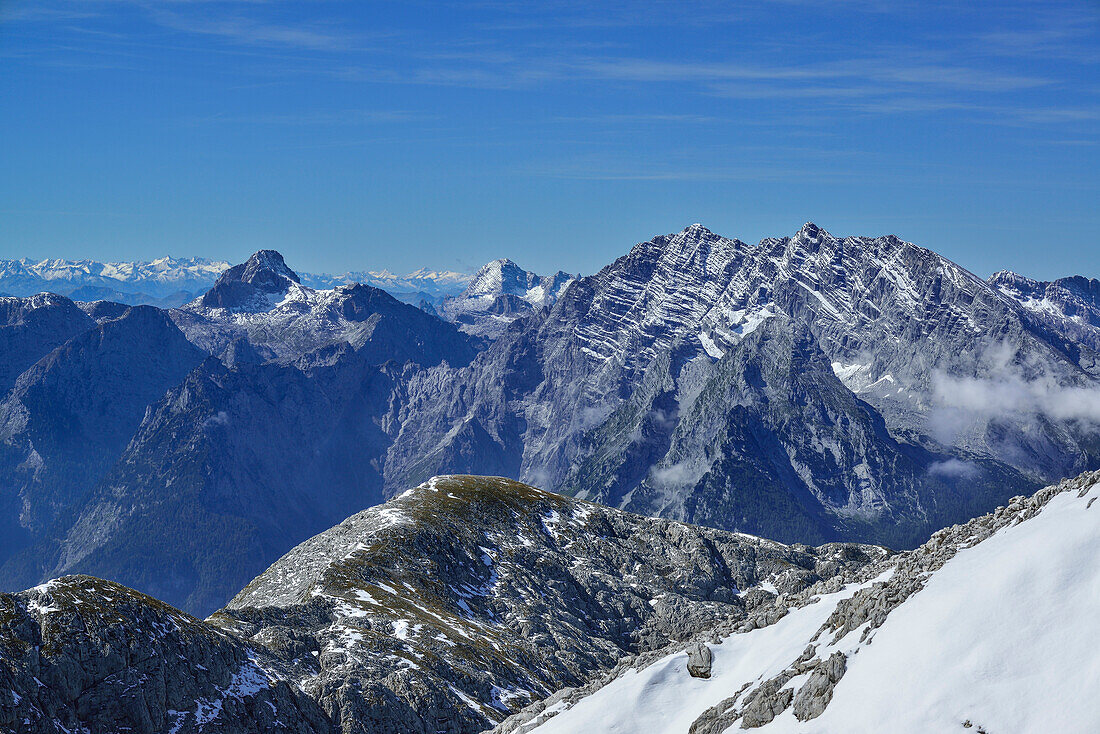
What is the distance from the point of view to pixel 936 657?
198ft

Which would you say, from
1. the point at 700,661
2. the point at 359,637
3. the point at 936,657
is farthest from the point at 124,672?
the point at 936,657

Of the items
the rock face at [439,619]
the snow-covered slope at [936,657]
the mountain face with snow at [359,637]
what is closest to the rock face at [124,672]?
the mountain face with snow at [359,637]

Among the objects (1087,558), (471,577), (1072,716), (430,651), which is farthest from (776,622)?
(471,577)

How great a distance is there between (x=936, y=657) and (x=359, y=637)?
85904mm

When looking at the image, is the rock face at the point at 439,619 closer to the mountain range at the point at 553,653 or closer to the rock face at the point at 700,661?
the mountain range at the point at 553,653

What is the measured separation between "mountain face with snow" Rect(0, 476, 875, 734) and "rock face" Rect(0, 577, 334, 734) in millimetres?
152

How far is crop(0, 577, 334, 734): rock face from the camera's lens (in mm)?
87250

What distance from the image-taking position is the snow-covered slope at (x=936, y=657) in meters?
55.3

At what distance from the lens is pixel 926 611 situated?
216 ft

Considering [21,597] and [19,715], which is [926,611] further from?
[21,597]

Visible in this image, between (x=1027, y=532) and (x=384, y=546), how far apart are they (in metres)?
123

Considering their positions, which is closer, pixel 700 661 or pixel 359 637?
pixel 700 661

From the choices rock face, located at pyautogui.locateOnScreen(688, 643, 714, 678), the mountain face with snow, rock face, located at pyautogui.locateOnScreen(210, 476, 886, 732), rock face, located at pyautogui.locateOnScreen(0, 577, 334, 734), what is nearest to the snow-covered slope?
rock face, located at pyautogui.locateOnScreen(688, 643, 714, 678)

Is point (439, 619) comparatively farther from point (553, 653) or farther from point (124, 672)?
point (124, 672)
